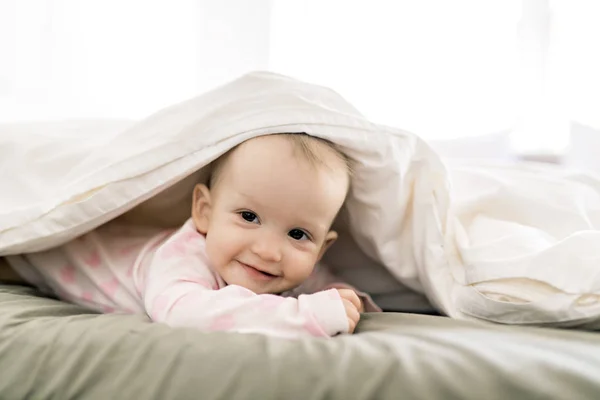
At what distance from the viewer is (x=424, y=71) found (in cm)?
198

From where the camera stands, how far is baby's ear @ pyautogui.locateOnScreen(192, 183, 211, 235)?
918 millimetres

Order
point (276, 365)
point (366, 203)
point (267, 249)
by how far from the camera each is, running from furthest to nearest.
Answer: point (366, 203), point (267, 249), point (276, 365)

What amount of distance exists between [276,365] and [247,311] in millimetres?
179

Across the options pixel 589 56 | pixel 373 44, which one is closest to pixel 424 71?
pixel 373 44

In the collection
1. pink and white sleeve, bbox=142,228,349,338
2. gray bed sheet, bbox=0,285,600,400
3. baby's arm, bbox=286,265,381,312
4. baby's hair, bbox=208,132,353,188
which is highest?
baby's hair, bbox=208,132,353,188

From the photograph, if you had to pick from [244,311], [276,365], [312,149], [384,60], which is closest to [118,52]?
[384,60]

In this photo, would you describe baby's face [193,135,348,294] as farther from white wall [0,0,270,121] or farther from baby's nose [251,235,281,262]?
white wall [0,0,270,121]

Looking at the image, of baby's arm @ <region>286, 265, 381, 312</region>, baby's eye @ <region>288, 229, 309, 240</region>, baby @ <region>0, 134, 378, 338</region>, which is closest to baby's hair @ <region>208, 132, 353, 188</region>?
baby @ <region>0, 134, 378, 338</region>

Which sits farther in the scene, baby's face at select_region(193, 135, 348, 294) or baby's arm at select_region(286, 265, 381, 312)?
baby's arm at select_region(286, 265, 381, 312)

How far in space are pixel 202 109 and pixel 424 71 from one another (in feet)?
4.12

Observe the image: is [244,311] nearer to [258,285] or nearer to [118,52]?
[258,285]

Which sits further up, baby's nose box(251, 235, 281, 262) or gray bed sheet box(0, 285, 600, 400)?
gray bed sheet box(0, 285, 600, 400)

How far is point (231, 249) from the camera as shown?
838mm

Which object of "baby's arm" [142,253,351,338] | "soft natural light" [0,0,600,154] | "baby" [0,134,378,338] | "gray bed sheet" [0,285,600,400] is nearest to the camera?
"gray bed sheet" [0,285,600,400]
